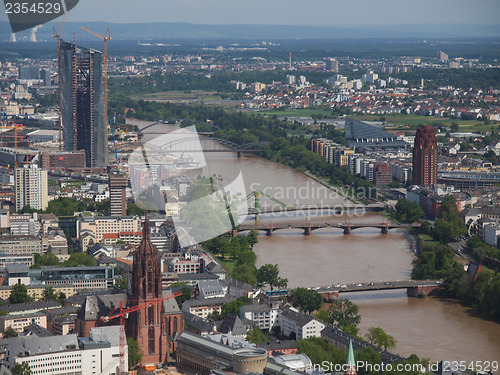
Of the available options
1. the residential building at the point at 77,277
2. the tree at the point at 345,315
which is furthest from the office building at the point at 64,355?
the residential building at the point at 77,277

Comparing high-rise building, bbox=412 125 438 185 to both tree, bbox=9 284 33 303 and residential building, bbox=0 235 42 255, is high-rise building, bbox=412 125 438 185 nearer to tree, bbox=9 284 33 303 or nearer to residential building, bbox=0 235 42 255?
residential building, bbox=0 235 42 255

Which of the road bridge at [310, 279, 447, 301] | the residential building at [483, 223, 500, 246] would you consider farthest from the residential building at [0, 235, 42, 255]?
the residential building at [483, 223, 500, 246]

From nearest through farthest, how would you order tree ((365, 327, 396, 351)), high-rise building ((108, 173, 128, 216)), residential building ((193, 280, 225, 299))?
tree ((365, 327, 396, 351)) → residential building ((193, 280, 225, 299)) → high-rise building ((108, 173, 128, 216))

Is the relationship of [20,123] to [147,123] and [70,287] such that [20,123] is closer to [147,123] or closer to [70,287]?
[147,123]

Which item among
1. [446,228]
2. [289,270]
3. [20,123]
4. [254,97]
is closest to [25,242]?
[289,270]

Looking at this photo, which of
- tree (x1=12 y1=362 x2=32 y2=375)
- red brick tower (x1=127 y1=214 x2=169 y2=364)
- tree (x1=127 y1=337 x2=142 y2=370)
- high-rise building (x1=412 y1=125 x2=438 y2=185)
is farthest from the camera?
high-rise building (x1=412 y1=125 x2=438 y2=185)

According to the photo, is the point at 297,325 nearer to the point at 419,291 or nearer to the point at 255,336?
the point at 255,336

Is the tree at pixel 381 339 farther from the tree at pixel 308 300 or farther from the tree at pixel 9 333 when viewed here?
the tree at pixel 9 333
